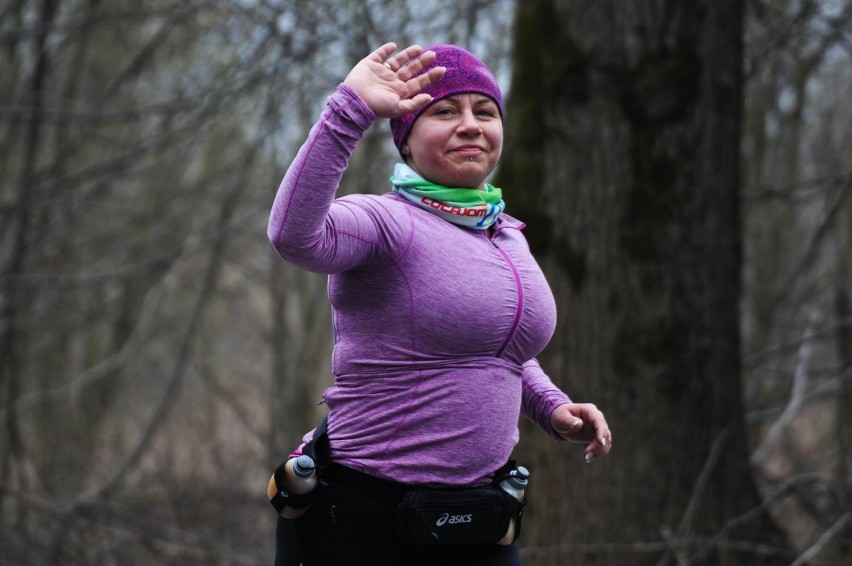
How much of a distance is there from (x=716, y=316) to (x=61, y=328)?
7.36 meters

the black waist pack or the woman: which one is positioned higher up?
the woman

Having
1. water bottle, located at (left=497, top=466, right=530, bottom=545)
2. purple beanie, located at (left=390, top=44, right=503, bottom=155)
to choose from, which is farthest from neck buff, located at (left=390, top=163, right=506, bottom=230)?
water bottle, located at (left=497, top=466, right=530, bottom=545)

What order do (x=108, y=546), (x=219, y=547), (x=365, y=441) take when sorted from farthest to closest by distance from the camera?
(x=219, y=547) → (x=108, y=546) → (x=365, y=441)

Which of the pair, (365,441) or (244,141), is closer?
(365,441)

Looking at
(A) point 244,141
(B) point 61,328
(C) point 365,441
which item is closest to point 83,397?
(B) point 61,328

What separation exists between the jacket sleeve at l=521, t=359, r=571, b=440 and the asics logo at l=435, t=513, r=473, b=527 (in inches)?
13.7

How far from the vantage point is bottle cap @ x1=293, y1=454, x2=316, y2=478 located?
2086mm

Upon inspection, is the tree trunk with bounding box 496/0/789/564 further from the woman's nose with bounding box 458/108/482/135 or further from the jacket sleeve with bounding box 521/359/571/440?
the woman's nose with bounding box 458/108/482/135

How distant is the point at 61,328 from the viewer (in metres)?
10.2

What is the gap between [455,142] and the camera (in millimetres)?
2160

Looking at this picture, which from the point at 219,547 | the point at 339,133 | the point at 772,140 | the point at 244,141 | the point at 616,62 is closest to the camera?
the point at 339,133

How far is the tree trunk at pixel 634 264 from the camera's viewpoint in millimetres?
4340

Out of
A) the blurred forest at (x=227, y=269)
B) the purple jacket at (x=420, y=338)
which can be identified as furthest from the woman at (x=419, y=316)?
the blurred forest at (x=227, y=269)

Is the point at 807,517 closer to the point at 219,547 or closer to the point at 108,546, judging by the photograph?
the point at 219,547
